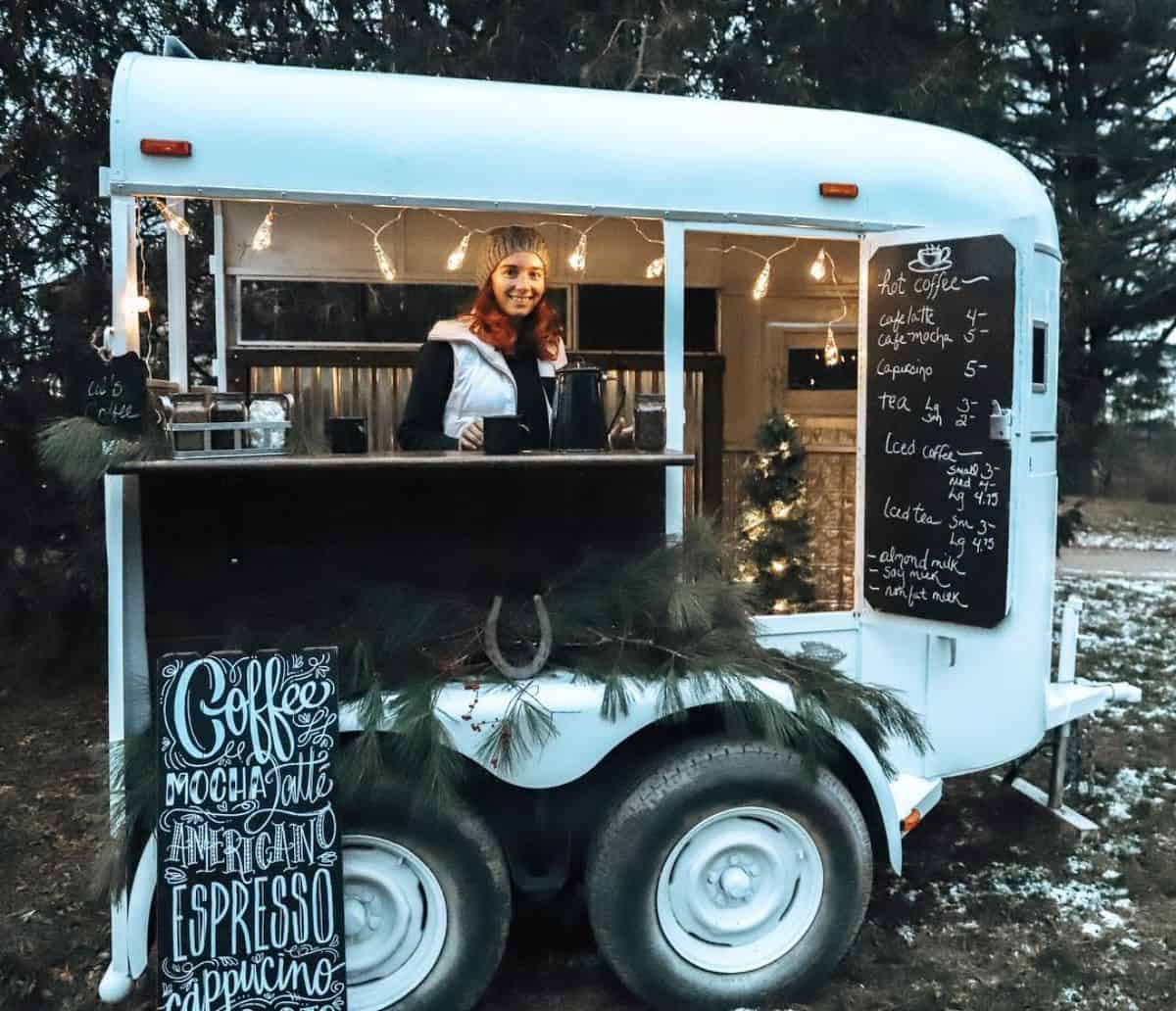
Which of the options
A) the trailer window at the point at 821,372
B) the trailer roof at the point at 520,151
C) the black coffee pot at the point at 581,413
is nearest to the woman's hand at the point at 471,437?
the black coffee pot at the point at 581,413

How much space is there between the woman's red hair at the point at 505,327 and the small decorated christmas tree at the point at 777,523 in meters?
0.98

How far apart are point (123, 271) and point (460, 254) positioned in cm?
216

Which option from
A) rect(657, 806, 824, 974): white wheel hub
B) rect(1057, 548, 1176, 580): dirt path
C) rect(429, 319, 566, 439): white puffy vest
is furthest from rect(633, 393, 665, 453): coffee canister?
rect(1057, 548, 1176, 580): dirt path

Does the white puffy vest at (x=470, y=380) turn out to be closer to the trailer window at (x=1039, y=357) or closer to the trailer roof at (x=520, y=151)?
the trailer roof at (x=520, y=151)

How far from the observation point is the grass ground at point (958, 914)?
3.21m

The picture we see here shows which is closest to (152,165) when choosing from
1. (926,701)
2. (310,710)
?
(310,710)

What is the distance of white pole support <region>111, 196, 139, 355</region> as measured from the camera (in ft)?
9.70

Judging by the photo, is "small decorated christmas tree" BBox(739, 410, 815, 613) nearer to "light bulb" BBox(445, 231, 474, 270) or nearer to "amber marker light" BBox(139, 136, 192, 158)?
"light bulb" BBox(445, 231, 474, 270)

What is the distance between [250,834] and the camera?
2787 mm

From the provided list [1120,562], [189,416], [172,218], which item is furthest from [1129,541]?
[189,416]

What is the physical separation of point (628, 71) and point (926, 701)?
4.58 m

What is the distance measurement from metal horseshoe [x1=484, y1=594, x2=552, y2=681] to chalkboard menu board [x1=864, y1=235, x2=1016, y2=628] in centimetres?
134

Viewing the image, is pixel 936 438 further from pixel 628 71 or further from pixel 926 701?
pixel 628 71

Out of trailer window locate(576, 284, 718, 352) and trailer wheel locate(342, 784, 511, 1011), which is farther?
trailer window locate(576, 284, 718, 352)
